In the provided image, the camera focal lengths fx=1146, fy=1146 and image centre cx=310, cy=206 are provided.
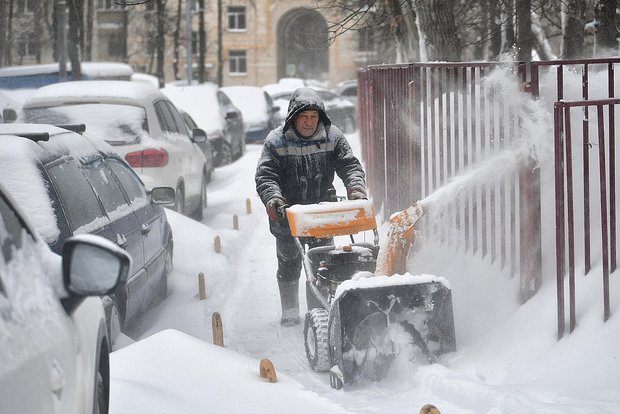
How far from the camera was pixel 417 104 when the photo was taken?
10.0 m

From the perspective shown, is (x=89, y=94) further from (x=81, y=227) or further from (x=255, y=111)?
(x=255, y=111)

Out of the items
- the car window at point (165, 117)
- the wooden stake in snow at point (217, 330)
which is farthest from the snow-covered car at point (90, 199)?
the car window at point (165, 117)

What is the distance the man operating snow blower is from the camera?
25.5ft

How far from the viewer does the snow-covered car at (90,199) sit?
5941mm

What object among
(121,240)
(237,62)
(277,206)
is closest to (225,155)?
(277,206)

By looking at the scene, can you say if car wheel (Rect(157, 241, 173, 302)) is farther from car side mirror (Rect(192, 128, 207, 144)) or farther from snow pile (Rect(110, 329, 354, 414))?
car side mirror (Rect(192, 128, 207, 144))

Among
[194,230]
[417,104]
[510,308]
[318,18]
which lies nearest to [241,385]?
[510,308]

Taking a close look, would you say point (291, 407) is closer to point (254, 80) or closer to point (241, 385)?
point (241, 385)

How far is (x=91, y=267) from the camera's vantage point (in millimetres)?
3285

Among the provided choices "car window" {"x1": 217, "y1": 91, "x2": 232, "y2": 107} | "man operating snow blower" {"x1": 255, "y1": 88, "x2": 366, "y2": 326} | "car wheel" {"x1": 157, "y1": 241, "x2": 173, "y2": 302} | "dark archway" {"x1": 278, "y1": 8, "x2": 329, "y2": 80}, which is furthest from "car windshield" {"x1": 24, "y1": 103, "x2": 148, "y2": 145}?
"dark archway" {"x1": 278, "y1": 8, "x2": 329, "y2": 80}

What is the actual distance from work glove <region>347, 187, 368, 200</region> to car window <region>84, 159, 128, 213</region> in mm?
1507

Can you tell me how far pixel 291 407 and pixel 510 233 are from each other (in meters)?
2.37

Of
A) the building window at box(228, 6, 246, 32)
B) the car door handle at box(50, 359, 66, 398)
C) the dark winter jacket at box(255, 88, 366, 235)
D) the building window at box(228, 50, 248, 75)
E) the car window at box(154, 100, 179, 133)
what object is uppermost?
the building window at box(228, 6, 246, 32)

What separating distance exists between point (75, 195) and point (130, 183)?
1859 mm
